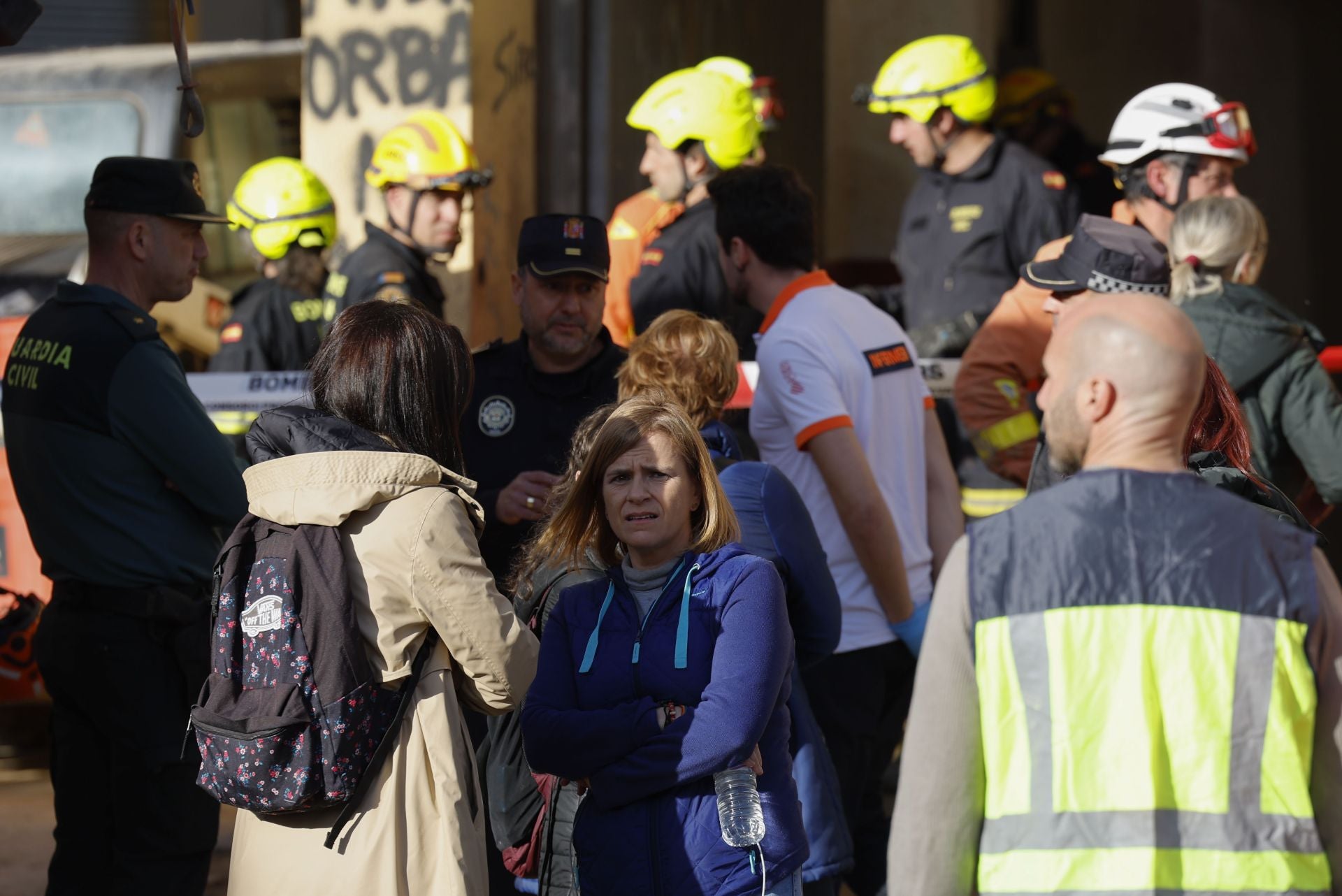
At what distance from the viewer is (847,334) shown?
4543 millimetres

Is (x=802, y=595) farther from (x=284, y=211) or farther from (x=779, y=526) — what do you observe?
(x=284, y=211)

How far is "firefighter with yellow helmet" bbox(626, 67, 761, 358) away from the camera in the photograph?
250 inches

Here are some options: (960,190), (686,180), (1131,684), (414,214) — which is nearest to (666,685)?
(1131,684)

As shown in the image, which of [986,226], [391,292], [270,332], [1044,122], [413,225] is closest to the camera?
[391,292]

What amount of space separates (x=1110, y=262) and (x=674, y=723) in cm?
177

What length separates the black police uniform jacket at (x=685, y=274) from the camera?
631 cm

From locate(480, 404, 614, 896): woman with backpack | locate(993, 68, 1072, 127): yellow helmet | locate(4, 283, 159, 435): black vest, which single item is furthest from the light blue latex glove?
locate(993, 68, 1072, 127): yellow helmet

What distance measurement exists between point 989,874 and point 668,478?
4.08ft

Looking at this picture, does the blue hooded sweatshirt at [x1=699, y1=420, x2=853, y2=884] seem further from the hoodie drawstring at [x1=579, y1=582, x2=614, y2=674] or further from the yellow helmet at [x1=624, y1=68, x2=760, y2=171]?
the yellow helmet at [x1=624, y1=68, x2=760, y2=171]

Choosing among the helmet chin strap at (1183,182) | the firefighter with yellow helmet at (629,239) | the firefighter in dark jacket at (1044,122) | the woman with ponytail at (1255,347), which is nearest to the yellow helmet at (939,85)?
the firefighter with yellow helmet at (629,239)

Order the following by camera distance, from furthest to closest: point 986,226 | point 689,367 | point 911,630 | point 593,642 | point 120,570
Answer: point 986,226, point 911,630, point 120,570, point 689,367, point 593,642

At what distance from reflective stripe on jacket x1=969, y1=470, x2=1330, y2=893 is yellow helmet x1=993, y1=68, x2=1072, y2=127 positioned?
24.8ft

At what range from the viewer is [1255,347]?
4.77 meters

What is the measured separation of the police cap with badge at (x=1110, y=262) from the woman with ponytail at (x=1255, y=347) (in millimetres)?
735
